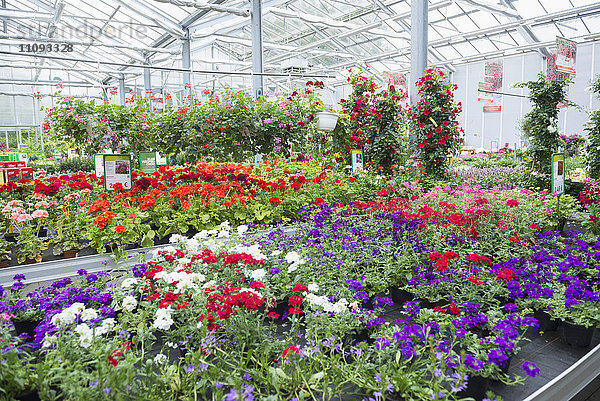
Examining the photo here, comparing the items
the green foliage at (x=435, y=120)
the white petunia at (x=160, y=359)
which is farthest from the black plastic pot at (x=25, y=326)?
the green foliage at (x=435, y=120)

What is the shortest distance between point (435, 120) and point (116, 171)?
439 centimetres

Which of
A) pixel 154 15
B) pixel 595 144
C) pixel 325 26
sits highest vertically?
pixel 325 26

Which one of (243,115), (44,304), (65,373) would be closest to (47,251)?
(44,304)

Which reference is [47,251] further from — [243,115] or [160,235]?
[243,115]

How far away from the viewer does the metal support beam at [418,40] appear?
19.3ft

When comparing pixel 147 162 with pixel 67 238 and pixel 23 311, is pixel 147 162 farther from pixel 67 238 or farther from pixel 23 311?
pixel 23 311

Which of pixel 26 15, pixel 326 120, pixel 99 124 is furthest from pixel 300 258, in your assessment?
pixel 26 15

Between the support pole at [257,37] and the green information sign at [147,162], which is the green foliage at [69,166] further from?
the green information sign at [147,162]

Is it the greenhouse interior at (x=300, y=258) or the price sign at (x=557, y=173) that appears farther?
the price sign at (x=557, y=173)

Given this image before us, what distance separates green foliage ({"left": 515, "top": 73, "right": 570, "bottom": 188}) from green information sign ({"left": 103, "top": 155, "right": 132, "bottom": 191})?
4.96m

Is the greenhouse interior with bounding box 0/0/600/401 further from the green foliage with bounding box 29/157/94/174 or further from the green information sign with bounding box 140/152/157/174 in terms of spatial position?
the green foliage with bounding box 29/157/94/174

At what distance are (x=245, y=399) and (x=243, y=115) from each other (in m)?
4.67

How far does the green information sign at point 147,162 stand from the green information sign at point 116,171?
68 centimetres

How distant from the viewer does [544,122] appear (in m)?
5.31
